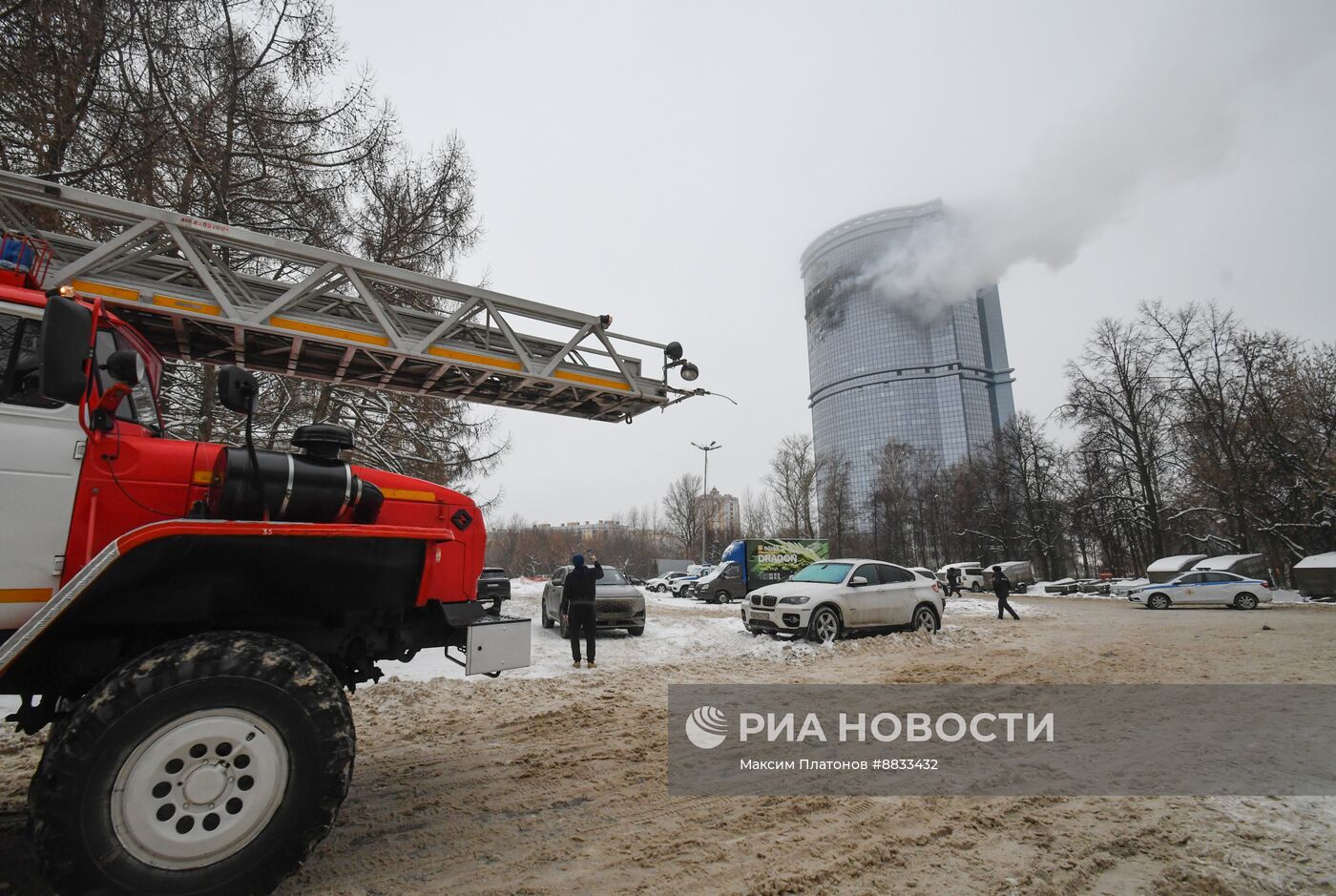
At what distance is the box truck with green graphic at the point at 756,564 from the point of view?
79.6 feet

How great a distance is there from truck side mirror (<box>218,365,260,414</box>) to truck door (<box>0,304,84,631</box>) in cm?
81

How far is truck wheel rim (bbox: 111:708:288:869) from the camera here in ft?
8.05

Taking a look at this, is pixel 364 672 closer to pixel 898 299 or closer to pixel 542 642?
pixel 542 642

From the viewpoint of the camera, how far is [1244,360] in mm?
30234

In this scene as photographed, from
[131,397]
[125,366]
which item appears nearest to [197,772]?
[125,366]

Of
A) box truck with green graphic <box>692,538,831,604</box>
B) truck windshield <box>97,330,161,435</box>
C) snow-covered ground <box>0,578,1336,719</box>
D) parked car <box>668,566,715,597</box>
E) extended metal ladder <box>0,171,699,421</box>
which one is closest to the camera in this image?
truck windshield <box>97,330,161,435</box>

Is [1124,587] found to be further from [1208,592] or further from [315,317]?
[315,317]

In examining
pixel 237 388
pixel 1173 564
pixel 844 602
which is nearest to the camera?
pixel 237 388

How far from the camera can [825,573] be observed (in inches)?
492

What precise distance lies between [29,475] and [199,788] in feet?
5.36

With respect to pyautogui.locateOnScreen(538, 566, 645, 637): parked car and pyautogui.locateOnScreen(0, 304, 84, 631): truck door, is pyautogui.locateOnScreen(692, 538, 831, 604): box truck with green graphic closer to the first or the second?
pyautogui.locateOnScreen(538, 566, 645, 637): parked car

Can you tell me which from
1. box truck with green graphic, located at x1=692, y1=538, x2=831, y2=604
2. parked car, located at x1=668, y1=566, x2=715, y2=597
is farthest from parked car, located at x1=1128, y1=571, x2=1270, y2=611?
parked car, located at x1=668, y1=566, x2=715, y2=597

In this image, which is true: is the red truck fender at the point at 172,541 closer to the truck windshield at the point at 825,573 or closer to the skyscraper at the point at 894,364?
the truck windshield at the point at 825,573

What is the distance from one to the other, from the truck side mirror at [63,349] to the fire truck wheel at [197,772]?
1.22 m
